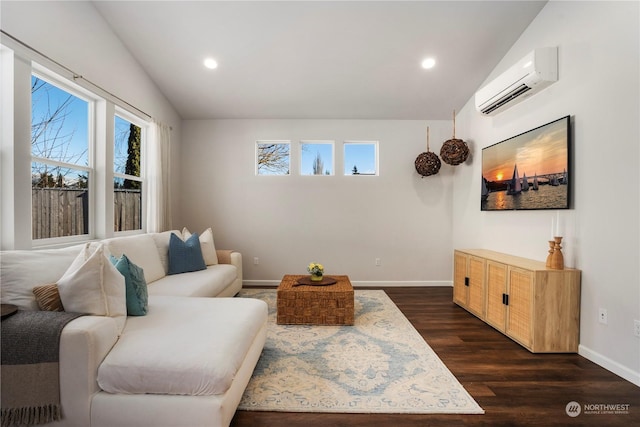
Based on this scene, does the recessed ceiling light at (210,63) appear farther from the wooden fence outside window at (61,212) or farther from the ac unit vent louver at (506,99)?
the ac unit vent louver at (506,99)

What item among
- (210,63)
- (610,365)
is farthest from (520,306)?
(210,63)

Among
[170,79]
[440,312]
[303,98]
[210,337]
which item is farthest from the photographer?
[303,98]

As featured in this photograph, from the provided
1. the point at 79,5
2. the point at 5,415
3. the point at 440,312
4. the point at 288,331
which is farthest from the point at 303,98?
the point at 5,415

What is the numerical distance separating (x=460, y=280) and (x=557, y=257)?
1304mm

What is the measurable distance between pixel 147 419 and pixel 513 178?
3.74m

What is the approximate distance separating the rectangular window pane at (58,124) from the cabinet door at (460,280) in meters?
4.36

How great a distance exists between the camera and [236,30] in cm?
317

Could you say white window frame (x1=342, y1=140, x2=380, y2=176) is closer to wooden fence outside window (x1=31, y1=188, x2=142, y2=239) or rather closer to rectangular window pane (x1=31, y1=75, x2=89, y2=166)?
wooden fence outside window (x1=31, y1=188, x2=142, y2=239)

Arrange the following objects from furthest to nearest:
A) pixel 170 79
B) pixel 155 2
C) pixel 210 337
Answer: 1. pixel 170 79
2. pixel 155 2
3. pixel 210 337

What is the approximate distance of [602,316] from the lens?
2.29m

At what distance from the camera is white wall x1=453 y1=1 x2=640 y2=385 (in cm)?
210

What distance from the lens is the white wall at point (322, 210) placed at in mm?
4738

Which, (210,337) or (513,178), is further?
(513,178)

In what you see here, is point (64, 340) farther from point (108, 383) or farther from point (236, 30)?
point (236, 30)
